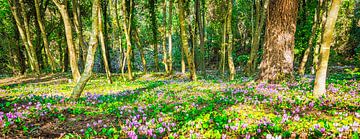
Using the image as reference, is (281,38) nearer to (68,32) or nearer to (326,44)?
(326,44)

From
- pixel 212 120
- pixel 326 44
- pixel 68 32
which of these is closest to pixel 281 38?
pixel 326 44

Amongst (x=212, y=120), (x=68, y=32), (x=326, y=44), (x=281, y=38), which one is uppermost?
(x=68, y=32)

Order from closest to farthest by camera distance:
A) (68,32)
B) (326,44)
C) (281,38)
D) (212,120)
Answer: (212,120)
(326,44)
(281,38)
(68,32)

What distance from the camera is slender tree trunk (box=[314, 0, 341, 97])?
6.77m

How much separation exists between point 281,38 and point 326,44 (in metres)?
3.82

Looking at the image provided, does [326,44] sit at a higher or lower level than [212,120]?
higher

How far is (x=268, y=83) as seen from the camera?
11133mm

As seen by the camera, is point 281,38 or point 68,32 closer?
point 281,38

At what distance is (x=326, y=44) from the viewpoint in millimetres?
6996

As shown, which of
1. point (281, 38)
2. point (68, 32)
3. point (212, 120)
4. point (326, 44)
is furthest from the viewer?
point (68, 32)

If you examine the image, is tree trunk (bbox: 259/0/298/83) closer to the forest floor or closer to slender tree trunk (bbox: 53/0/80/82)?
the forest floor

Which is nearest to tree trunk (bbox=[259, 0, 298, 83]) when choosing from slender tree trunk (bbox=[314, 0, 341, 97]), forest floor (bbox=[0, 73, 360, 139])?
forest floor (bbox=[0, 73, 360, 139])

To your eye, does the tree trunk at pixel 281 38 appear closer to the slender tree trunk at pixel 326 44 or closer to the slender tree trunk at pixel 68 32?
the slender tree trunk at pixel 326 44

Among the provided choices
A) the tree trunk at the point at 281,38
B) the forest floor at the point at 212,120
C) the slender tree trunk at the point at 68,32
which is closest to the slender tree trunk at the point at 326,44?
the forest floor at the point at 212,120
